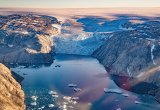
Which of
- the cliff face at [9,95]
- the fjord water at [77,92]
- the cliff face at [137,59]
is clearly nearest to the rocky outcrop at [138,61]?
the cliff face at [137,59]

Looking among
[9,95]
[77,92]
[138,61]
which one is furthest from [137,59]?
[9,95]

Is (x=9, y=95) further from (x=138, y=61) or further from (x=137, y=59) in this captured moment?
(x=137, y=59)

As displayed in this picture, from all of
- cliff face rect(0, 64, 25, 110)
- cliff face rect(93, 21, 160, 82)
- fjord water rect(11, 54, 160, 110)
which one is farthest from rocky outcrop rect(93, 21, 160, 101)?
cliff face rect(0, 64, 25, 110)

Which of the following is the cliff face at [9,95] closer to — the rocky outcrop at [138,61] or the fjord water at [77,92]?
the fjord water at [77,92]

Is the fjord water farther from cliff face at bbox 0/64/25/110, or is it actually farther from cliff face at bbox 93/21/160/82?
cliff face at bbox 93/21/160/82

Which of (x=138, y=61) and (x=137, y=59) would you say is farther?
(x=137, y=59)

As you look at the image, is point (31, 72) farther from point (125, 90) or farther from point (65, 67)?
point (125, 90)
